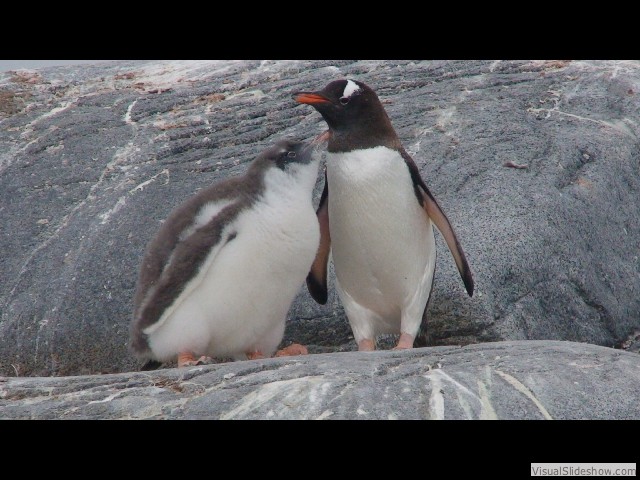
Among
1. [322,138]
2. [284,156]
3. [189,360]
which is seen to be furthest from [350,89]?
[189,360]

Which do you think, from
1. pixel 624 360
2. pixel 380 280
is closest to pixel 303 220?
pixel 380 280

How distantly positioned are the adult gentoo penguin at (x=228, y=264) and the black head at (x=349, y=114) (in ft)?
0.94

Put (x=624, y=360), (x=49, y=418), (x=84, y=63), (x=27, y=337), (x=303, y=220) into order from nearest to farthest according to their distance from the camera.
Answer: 1. (x=49, y=418)
2. (x=624, y=360)
3. (x=303, y=220)
4. (x=27, y=337)
5. (x=84, y=63)

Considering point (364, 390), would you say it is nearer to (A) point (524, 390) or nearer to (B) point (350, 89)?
(A) point (524, 390)

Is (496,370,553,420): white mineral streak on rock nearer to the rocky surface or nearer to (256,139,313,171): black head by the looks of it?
(256,139,313,171): black head

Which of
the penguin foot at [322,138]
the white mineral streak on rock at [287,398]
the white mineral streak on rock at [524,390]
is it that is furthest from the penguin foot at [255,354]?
the white mineral streak on rock at [524,390]

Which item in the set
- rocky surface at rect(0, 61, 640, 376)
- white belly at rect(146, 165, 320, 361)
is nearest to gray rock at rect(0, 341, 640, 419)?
white belly at rect(146, 165, 320, 361)


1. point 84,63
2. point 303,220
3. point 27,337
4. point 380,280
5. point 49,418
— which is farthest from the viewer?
point 84,63

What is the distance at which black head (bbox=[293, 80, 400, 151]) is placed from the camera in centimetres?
446

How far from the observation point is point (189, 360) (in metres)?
4.08

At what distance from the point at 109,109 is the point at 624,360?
3619 millimetres

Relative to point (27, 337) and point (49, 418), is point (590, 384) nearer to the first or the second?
point (49, 418)

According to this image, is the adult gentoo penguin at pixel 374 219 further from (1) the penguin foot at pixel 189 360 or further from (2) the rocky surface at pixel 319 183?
(1) the penguin foot at pixel 189 360

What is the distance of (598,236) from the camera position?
5281 millimetres
